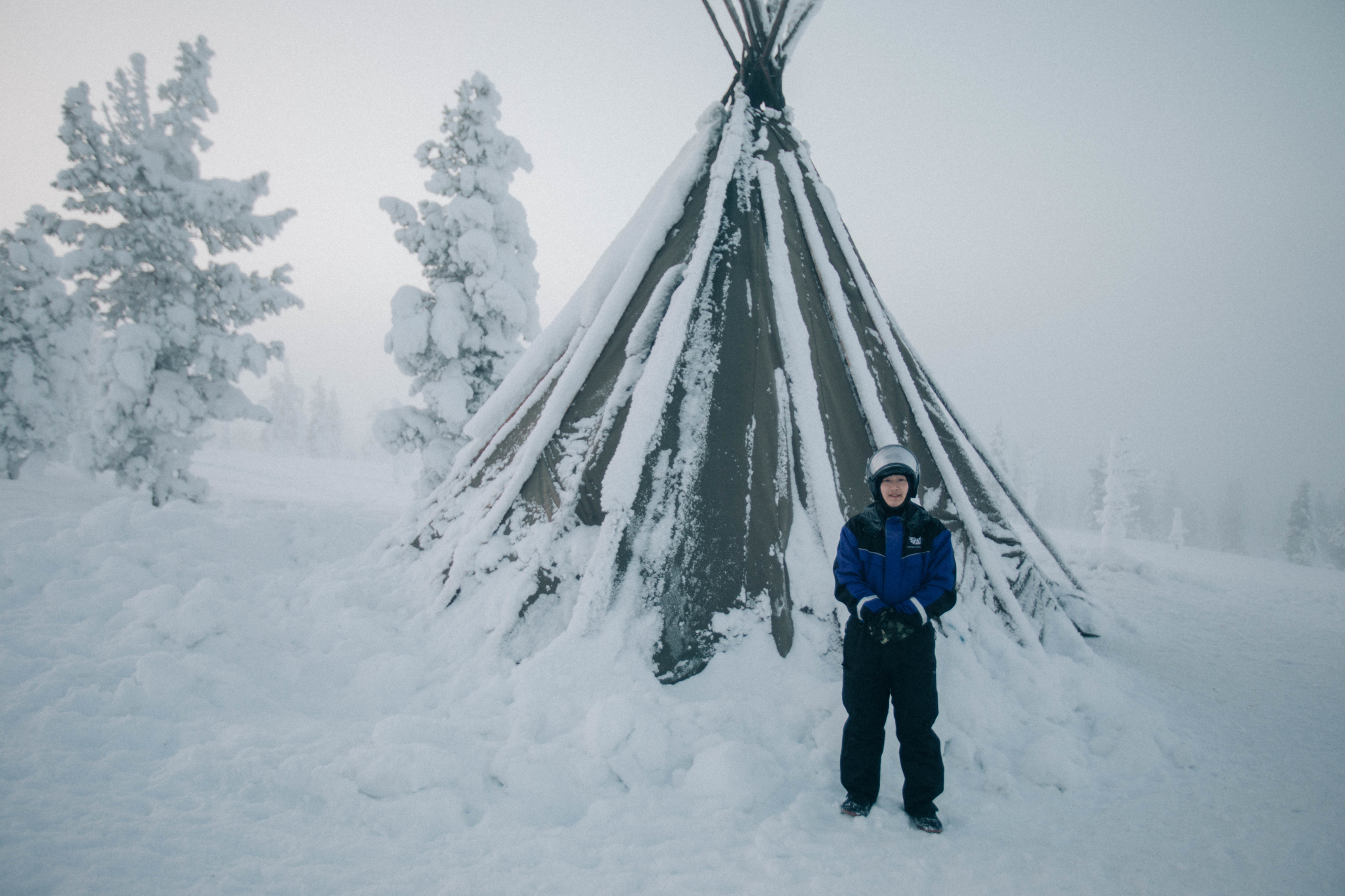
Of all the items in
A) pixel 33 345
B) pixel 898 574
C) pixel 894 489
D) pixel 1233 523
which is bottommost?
pixel 1233 523

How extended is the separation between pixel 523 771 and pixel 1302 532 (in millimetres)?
61143

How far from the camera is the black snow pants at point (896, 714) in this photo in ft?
8.16

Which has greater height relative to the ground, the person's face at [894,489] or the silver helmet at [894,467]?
the silver helmet at [894,467]

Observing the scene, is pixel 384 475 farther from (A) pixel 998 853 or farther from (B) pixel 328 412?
(A) pixel 998 853

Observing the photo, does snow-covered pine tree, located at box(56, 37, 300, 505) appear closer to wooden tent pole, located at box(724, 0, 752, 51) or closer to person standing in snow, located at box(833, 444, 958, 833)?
wooden tent pole, located at box(724, 0, 752, 51)

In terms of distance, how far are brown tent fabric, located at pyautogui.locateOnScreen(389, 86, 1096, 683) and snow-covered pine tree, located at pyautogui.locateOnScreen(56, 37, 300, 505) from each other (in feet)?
30.4

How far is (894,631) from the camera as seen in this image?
8.24 feet

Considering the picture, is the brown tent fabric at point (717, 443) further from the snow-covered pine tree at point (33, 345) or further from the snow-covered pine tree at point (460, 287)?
the snow-covered pine tree at point (33, 345)

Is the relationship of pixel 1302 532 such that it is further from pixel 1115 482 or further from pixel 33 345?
pixel 33 345

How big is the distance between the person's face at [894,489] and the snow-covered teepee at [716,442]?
1137 mm

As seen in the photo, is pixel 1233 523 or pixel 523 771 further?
pixel 1233 523

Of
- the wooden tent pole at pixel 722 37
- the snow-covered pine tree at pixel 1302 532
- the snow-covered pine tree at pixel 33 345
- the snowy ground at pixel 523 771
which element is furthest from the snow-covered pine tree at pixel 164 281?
the snow-covered pine tree at pixel 1302 532

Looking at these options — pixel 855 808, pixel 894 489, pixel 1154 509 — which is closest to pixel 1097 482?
pixel 1154 509

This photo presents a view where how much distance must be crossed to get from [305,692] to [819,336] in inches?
173
